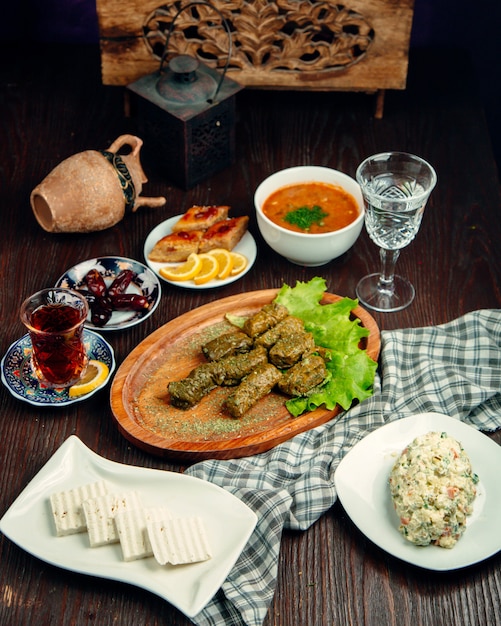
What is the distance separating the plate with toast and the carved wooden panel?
0.69m

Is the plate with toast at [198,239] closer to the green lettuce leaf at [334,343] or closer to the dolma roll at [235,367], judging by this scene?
the green lettuce leaf at [334,343]

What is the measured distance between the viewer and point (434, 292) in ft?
9.18

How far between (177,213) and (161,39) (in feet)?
2.34

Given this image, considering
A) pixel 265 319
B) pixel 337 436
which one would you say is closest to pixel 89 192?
pixel 265 319

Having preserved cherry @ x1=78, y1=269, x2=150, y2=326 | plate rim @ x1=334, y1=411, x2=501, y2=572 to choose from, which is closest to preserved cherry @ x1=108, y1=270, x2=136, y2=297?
preserved cherry @ x1=78, y1=269, x2=150, y2=326

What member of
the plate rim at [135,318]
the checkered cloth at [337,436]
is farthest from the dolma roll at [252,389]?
the plate rim at [135,318]

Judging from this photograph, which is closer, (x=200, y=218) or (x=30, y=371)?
(x=30, y=371)

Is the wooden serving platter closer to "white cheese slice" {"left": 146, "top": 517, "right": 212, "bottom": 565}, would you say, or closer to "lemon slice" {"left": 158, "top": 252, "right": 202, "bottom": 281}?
"lemon slice" {"left": 158, "top": 252, "right": 202, "bottom": 281}

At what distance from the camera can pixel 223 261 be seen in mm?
2801

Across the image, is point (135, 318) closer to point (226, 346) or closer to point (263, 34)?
point (226, 346)

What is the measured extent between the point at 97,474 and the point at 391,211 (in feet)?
3.76

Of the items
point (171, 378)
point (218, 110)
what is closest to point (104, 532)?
point (171, 378)

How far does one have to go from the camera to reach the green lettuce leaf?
2373mm

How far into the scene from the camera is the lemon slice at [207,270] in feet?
9.01
